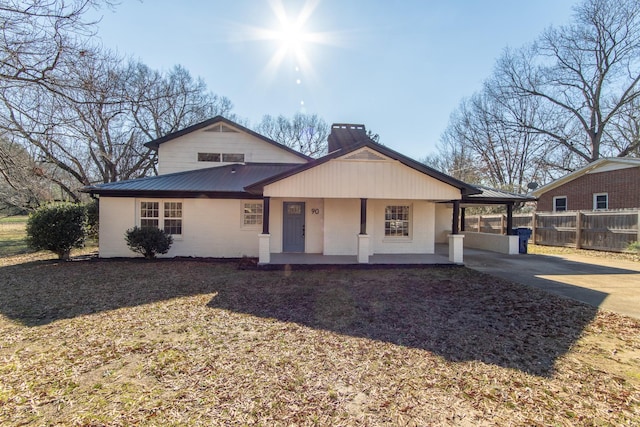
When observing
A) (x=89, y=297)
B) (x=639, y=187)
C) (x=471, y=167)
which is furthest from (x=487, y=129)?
(x=89, y=297)

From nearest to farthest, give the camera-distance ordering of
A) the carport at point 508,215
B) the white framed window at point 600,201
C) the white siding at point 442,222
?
1. the carport at point 508,215
2. the white framed window at point 600,201
3. the white siding at point 442,222

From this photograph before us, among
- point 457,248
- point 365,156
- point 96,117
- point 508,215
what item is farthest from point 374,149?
point 96,117

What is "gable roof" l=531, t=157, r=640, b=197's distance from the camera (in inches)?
603

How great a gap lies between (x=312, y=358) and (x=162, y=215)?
996cm

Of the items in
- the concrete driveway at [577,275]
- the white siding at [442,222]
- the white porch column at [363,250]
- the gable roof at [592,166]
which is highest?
the gable roof at [592,166]

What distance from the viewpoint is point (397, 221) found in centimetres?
1230

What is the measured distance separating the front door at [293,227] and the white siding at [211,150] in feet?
→ 12.6

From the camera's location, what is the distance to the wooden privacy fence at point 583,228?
12.6 m

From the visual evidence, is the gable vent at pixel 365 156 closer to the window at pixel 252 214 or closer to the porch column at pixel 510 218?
the window at pixel 252 214

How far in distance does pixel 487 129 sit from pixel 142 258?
3178cm

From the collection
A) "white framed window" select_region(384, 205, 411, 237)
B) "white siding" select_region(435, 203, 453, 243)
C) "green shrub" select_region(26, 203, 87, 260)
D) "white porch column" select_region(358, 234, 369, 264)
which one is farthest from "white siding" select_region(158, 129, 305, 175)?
"white siding" select_region(435, 203, 453, 243)

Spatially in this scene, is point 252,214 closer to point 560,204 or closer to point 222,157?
point 222,157

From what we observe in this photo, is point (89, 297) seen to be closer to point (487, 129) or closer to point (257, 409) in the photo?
point (257, 409)

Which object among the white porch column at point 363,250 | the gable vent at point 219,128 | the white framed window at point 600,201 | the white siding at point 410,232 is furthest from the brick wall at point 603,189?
the gable vent at point 219,128
